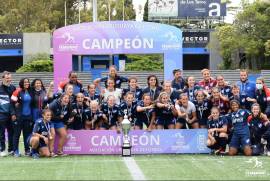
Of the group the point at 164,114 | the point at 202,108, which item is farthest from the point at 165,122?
the point at 202,108

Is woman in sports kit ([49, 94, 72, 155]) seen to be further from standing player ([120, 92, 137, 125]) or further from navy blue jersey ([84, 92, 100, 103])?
standing player ([120, 92, 137, 125])

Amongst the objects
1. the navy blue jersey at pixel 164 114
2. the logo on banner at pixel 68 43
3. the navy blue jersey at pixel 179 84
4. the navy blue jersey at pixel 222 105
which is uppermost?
the logo on banner at pixel 68 43

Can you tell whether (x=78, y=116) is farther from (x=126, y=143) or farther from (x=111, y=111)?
(x=126, y=143)

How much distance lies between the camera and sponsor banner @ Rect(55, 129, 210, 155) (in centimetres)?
1389

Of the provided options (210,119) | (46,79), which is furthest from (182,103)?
(46,79)

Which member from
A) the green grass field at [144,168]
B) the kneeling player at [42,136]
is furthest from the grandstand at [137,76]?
the green grass field at [144,168]

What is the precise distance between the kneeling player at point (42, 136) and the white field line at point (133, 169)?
168 cm

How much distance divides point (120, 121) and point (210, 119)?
1956 millimetres

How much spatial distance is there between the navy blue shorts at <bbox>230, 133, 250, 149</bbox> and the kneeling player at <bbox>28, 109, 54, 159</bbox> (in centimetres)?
382

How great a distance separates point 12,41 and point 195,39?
13506 mm

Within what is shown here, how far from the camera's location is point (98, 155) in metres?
13.8

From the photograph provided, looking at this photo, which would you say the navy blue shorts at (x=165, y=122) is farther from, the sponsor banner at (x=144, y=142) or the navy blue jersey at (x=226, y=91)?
the navy blue jersey at (x=226, y=91)

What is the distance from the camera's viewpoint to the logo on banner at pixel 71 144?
13922mm

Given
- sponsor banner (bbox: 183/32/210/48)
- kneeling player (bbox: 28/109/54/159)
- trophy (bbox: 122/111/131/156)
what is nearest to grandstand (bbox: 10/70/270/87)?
sponsor banner (bbox: 183/32/210/48)
